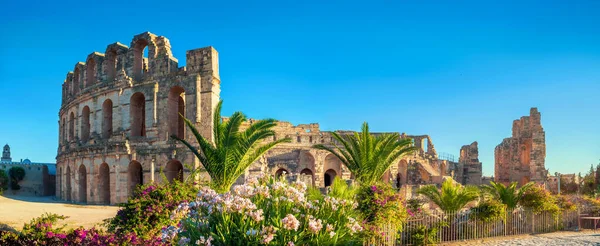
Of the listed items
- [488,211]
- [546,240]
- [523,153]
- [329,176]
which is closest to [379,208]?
[488,211]

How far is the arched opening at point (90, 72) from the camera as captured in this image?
26.5 m

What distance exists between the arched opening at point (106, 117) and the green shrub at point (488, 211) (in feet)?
67.0

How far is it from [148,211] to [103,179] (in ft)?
57.2

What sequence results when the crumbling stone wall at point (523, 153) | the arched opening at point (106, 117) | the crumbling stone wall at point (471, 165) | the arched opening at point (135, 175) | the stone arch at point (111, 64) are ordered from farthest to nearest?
1. the crumbling stone wall at point (471, 165)
2. the crumbling stone wall at point (523, 153)
3. the stone arch at point (111, 64)
4. the arched opening at point (106, 117)
5. the arched opening at point (135, 175)

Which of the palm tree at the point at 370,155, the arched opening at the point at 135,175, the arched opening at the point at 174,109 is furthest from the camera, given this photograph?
the arched opening at the point at 135,175

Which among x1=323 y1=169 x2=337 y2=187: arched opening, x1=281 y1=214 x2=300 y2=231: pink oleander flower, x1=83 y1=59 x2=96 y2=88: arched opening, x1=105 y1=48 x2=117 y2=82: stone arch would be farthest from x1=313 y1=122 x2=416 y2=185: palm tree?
x1=323 y1=169 x2=337 y2=187: arched opening

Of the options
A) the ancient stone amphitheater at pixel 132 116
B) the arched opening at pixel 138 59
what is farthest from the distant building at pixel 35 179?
the arched opening at pixel 138 59

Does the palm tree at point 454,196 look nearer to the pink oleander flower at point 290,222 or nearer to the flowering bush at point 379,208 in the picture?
the flowering bush at point 379,208

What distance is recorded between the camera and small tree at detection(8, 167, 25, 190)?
1332 inches

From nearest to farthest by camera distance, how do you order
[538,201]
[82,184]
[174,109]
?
1. [538,201]
2. [174,109]
3. [82,184]

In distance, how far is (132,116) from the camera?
23.2 meters

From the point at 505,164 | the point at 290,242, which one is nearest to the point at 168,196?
the point at 290,242

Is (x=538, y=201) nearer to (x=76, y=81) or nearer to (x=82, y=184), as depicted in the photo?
(x=82, y=184)

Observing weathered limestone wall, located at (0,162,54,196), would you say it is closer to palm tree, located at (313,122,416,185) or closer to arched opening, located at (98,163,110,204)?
arched opening, located at (98,163,110,204)
